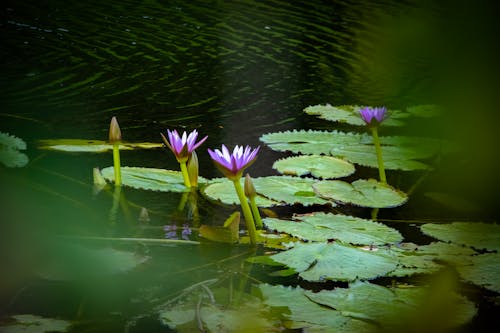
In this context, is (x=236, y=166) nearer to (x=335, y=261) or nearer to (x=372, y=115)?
(x=335, y=261)

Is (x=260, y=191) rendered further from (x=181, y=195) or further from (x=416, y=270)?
(x=416, y=270)

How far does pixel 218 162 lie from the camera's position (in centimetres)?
110

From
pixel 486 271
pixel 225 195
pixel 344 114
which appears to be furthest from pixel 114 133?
pixel 344 114

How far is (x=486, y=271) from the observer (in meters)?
0.99

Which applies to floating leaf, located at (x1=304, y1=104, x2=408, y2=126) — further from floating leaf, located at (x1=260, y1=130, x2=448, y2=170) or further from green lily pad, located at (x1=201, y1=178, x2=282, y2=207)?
green lily pad, located at (x1=201, y1=178, x2=282, y2=207)

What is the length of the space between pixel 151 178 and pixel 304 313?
26.4 inches

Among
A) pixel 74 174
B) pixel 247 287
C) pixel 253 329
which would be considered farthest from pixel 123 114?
pixel 253 329

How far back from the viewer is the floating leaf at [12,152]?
149 centimetres

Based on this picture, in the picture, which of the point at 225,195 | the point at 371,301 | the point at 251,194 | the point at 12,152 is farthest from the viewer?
the point at 12,152

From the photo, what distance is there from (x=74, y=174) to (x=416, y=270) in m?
0.81

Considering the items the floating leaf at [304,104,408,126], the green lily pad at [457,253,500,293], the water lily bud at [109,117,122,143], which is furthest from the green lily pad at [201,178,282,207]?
the floating leaf at [304,104,408,126]

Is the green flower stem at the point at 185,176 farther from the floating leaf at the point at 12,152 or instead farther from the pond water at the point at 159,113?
the floating leaf at the point at 12,152

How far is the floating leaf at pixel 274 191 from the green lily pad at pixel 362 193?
24mm

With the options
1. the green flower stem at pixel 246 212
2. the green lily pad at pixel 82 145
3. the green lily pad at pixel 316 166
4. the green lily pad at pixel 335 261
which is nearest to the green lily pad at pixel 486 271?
the green lily pad at pixel 335 261
